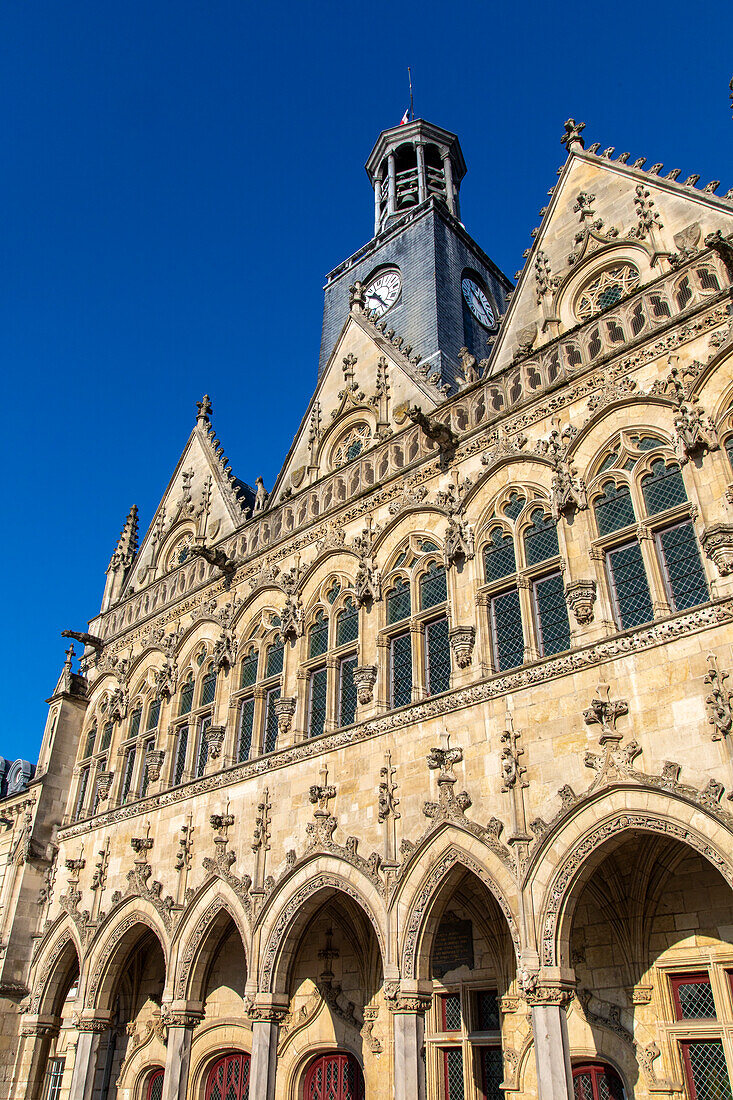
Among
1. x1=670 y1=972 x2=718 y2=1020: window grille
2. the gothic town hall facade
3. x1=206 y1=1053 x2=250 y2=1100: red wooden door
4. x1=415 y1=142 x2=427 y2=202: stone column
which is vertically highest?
x1=415 y1=142 x2=427 y2=202: stone column

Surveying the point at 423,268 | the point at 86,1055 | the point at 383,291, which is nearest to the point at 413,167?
the point at 383,291

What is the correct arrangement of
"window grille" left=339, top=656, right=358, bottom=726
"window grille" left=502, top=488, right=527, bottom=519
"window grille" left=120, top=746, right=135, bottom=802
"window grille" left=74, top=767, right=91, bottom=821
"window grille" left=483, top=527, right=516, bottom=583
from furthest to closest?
"window grille" left=74, top=767, right=91, bottom=821 < "window grille" left=120, top=746, right=135, bottom=802 < "window grille" left=339, top=656, right=358, bottom=726 < "window grille" left=502, top=488, right=527, bottom=519 < "window grille" left=483, top=527, right=516, bottom=583

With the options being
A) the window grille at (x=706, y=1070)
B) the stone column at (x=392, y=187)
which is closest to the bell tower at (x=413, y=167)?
the stone column at (x=392, y=187)

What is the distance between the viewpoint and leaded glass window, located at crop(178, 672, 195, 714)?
18.8 metres

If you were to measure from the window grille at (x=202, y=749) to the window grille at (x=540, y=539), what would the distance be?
804cm

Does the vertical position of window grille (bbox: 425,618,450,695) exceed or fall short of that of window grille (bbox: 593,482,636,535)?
it falls short

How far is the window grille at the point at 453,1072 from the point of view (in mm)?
12664

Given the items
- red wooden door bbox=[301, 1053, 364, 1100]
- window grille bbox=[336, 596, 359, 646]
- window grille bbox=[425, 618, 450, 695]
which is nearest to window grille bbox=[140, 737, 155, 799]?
window grille bbox=[336, 596, 359, 646]

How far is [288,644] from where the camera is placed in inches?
655

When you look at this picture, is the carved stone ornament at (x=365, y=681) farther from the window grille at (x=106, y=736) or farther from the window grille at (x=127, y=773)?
the window grille at (x=106, y=736)

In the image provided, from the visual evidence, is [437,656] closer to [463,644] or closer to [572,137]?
[463,644]

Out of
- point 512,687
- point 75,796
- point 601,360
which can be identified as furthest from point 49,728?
point 601,360

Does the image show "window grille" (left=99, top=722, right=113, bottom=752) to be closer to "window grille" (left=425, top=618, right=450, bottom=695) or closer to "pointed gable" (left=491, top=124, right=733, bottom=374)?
"window grille" (left=425, top=618, right=450, bottom=695)

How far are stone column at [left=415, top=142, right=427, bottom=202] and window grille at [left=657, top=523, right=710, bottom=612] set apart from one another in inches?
804
